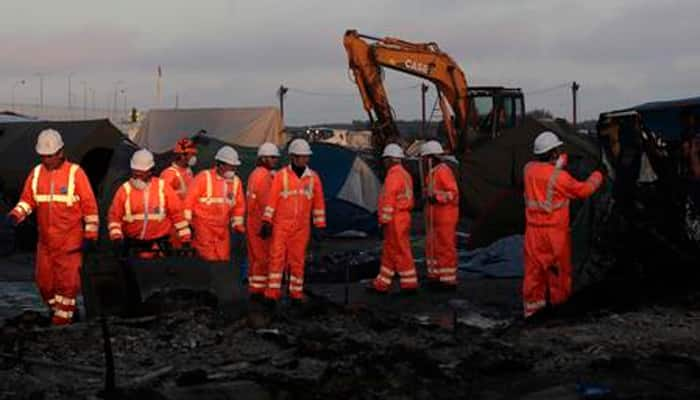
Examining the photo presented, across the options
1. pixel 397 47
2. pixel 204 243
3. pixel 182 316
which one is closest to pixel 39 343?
pixel 182 316

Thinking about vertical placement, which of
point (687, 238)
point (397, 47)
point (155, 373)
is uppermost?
point (397, 47)

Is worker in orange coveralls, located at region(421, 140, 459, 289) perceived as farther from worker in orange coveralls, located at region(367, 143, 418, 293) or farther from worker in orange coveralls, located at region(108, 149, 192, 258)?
worker in orange coveralls, located at region(108, 149, 192, 258)

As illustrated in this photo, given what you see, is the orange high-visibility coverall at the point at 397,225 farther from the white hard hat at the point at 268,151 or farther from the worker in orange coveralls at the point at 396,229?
the white hard hat at the point at 268,151

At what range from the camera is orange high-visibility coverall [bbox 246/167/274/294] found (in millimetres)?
13398

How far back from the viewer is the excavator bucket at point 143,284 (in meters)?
10.1

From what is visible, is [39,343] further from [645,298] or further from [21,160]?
[21,160]

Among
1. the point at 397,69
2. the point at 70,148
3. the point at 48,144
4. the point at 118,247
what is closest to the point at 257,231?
the point at 118,247

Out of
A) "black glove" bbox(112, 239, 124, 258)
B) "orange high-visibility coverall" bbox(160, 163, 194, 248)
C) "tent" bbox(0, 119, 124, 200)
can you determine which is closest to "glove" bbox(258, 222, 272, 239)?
"orange high-visibility coverall" bbox(160, 163, 194, 248)

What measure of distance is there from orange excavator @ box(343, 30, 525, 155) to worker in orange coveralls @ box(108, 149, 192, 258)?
46.4ft

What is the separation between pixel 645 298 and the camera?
34.5 ft

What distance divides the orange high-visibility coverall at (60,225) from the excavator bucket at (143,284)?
693mm

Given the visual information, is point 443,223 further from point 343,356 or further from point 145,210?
point 343,356

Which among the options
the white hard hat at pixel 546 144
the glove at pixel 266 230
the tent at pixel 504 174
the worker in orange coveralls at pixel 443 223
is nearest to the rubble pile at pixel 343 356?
the white hard hat at pixel 546 144

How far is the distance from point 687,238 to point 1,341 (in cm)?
627
